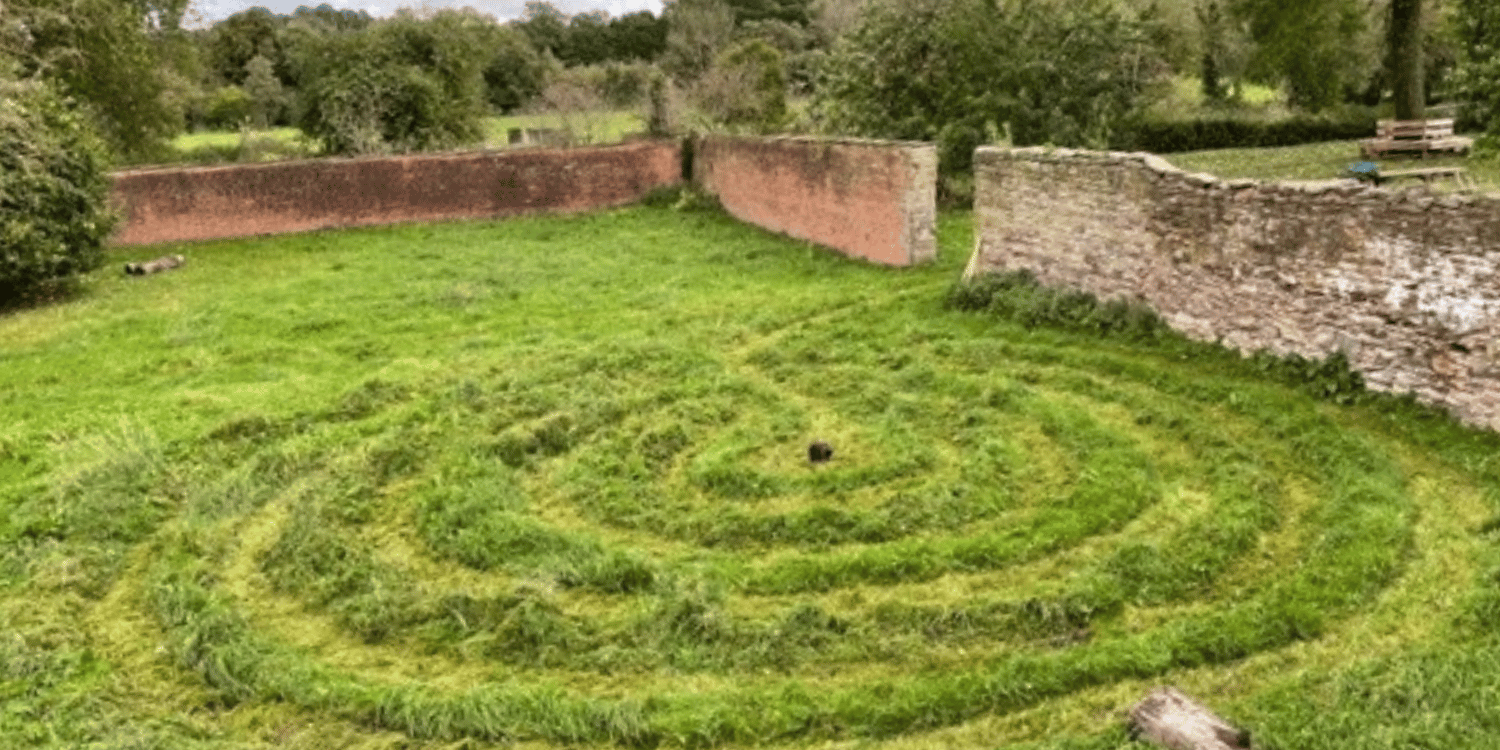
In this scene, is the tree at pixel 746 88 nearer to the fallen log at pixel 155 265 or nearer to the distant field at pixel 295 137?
the distant field at pixel 295 137

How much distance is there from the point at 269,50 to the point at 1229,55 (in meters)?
37.5

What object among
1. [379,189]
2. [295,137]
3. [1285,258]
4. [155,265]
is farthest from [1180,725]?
[295,137]

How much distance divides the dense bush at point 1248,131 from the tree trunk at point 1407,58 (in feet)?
13.6

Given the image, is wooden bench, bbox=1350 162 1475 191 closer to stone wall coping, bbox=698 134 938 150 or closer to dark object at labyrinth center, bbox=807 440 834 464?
stone wall coping, bbox=698 134 938 150

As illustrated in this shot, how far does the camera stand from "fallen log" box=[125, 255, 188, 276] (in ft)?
75.2

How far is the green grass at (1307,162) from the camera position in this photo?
20.9 meters

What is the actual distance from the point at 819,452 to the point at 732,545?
182cm

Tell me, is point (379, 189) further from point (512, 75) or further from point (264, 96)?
point (512, 75)

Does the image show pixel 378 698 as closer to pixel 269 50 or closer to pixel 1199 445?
pixel 1199 445

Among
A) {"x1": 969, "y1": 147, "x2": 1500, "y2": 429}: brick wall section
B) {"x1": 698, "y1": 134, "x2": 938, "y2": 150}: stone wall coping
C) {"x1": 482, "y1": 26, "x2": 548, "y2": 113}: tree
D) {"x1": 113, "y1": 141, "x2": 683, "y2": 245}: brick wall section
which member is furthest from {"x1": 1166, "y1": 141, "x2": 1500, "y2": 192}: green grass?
{"x1": 482, "y1": 26, "x2": 548, "y2": 113}: tree

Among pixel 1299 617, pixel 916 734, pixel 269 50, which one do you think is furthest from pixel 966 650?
pixel 269 50

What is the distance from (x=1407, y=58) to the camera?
28.1 metres

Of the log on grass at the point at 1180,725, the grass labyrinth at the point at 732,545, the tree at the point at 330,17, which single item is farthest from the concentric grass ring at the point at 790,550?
the tree at the point at 330,17

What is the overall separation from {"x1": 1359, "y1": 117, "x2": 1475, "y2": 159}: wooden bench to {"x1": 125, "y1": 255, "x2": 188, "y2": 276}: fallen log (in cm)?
2247
